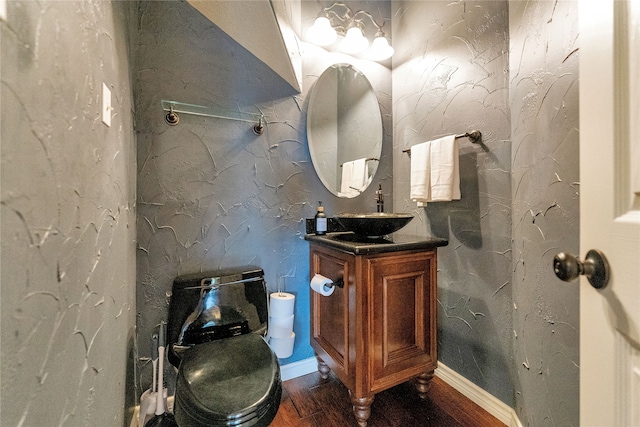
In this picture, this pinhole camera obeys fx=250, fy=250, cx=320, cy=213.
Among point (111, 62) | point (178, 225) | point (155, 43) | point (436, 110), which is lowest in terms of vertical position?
point (178, 225)

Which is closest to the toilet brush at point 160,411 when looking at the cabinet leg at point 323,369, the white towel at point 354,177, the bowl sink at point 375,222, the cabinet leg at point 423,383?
the cabinet leg at point 323,369

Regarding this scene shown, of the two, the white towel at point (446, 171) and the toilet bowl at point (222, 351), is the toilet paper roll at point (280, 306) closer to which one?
the toilet bowl at point (222, 351)

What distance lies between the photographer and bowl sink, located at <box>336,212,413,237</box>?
128 centimetres

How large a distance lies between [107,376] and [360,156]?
171 cm

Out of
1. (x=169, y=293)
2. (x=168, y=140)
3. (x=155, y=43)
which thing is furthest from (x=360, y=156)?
(x=169, y=293)

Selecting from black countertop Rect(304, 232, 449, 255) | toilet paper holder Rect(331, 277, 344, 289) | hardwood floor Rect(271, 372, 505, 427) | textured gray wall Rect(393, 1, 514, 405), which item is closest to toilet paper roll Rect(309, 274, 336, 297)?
toilet paper holder Rect(331, 277, 344, 289)

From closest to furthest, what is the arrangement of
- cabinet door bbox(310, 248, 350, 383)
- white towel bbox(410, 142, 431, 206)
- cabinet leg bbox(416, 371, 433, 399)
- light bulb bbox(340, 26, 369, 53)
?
cabinet door bbox(310, 248, 350, 383) < cabinet leg bbox(416, 371, 433, 399) < white towel bbox(410, 142, 431, 206) < light bulb bbox(340, 26, 369, 53)

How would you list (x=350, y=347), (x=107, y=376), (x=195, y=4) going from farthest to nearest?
(x=350, y=347) < (x=195, y=4) < (x=107, y=376)

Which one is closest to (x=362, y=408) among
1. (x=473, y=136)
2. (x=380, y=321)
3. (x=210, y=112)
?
(x=380, y=321)

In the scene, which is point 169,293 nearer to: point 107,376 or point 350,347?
point 107,376

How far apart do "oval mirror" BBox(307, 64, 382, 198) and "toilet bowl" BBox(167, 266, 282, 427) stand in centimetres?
83

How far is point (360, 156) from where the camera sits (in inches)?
72.4

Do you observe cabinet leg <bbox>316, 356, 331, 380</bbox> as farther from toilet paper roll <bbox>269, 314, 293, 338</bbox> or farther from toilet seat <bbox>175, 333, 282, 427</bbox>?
toilet seat <bbox>175, 333, 282, 427</bbox>

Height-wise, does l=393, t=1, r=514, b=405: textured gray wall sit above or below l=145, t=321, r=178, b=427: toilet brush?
above
